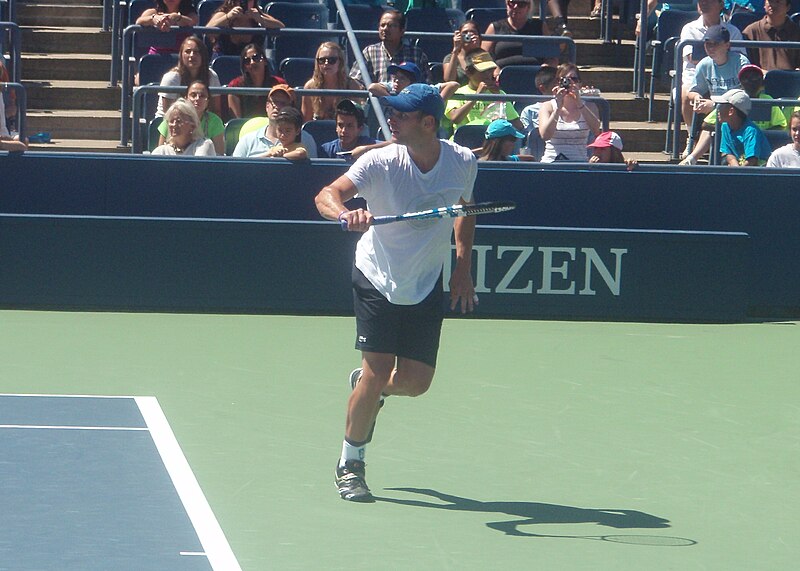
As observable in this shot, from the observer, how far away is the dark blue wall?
11.3 meters

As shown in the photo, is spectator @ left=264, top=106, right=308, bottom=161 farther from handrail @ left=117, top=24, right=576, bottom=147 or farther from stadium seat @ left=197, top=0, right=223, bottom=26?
stadium seat @ left=197, top=0, right=223, bottom=26

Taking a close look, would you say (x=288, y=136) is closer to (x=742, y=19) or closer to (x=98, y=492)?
(x=98, y=492)

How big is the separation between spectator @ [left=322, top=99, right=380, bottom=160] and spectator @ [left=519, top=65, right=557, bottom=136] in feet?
5.33

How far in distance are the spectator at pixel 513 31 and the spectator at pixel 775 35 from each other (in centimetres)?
212

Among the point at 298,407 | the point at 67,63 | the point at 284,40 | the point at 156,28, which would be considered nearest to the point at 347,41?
the point at 284,40

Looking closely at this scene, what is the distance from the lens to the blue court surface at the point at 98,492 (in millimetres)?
5410

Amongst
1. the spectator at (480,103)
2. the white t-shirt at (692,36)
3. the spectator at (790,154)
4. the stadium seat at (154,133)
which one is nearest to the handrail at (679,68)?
the white t-shirt at (692,36)

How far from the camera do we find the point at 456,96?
12.1m

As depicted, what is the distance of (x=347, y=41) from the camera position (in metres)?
13.7

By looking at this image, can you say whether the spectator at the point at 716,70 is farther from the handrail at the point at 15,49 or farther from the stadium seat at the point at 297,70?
the handrail at the point at 15,49

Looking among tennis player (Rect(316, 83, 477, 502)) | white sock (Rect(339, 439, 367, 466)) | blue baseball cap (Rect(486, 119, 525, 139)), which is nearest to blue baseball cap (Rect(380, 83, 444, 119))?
tennis player (Rect(316, 83, 477, 502))

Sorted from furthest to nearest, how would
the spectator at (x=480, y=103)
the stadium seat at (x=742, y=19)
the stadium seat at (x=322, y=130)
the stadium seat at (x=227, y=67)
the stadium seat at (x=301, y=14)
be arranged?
the stadium seat at (x=742, y=19)
the stadium seat at (x=301, y=14)
the stadium seat at (x=227, y=67)
the spectator at (x=480, y=103)
the stadium seat at (x=322, y=130)

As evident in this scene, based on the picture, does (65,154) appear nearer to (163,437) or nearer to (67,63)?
(67,63)

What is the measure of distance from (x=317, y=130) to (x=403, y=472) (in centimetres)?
563
